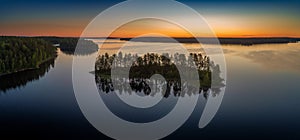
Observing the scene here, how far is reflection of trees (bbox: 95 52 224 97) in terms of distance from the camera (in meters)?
21.6

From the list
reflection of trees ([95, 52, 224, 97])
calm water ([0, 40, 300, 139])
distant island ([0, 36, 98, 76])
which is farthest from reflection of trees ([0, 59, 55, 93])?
reflection of trees ([95, 52, 224, 97])

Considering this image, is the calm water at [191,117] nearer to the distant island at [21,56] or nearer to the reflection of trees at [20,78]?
the reflection of trees at [20,78]

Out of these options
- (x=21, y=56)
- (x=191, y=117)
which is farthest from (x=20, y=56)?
(x=191, y=117)

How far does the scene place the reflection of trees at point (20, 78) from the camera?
23297 millimetres

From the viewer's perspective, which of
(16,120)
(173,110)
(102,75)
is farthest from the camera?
(102,75)

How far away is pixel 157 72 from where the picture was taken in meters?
27.2

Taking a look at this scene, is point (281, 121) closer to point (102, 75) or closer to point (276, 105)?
point (276, 105)

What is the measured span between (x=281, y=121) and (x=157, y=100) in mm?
7242

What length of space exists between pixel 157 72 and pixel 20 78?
40.7ft

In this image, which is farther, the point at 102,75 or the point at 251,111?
the point at 102,75

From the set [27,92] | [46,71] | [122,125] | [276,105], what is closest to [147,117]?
[122,125]

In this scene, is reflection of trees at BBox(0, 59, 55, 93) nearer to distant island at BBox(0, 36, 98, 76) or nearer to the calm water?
the calm water

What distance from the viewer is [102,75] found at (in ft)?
91.2

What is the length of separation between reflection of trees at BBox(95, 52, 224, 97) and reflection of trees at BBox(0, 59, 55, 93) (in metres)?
5.73
